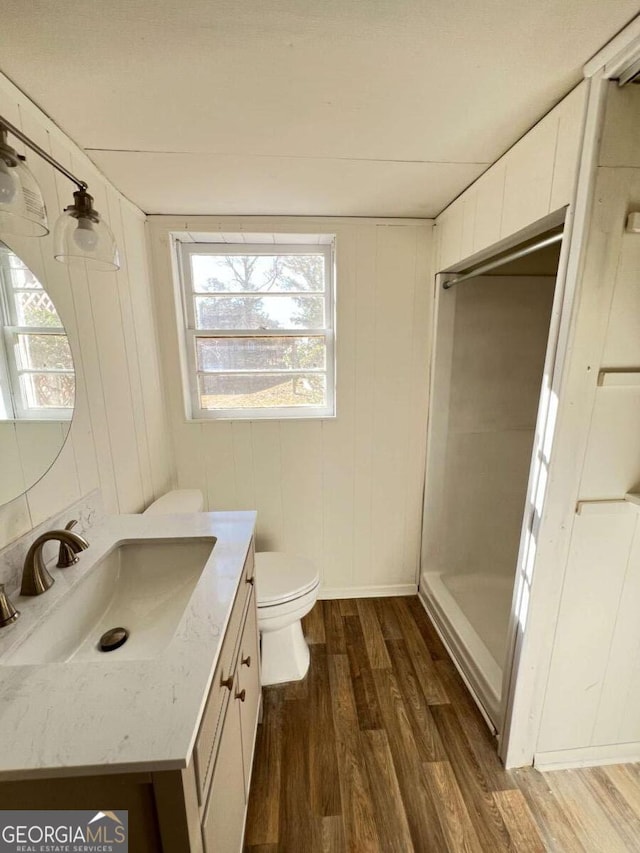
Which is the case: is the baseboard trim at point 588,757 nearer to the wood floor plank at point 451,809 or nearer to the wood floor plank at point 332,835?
the wood floor plank at point 451,809

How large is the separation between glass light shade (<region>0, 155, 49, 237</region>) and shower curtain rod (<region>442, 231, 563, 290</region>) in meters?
1.37

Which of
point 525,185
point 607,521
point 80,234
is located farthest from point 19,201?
point 607,521

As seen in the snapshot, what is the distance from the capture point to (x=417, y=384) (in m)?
2.03

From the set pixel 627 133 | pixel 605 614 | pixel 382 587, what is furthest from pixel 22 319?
pixel 382 587

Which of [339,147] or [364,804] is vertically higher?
[339,147]

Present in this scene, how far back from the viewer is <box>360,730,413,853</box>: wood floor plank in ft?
3.63

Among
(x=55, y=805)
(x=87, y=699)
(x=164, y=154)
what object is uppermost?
(x=164, y=154)

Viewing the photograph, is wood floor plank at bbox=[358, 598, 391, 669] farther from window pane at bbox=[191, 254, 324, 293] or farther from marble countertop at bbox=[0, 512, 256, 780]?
window pane at bbox=[191, 254, 324, 293]

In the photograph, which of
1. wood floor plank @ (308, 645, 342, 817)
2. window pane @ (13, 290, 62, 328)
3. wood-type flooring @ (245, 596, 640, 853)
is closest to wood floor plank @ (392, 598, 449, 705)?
wood-type flooring @ (245, 596, 640, 853)

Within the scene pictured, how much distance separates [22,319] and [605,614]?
1967mm

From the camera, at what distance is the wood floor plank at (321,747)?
3.95ft

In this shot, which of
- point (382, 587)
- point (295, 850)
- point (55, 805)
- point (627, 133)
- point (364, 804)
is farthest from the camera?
point (382, 587)

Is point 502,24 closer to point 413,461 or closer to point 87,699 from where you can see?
point 87,699

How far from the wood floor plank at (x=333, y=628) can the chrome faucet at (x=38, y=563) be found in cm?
141
